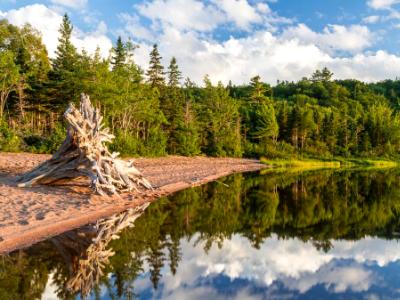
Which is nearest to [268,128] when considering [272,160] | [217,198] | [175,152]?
[272,160]

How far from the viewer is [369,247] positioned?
1045 cm

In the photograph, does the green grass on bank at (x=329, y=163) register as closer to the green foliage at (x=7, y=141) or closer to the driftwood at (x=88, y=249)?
the green foliage at (x=7, y=141)

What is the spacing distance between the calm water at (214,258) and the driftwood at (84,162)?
6.59 ft

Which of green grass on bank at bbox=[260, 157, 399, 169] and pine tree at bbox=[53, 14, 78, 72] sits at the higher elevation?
pine tree at bbox=[53, 14, 78, 72]

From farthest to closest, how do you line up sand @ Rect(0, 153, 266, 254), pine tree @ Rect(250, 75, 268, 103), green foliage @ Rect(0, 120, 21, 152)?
pine tree @ Rect(250, 75, 268, 103) → green foliage @ Rect(0, 120, 21, 152) → sand @ Rect(0, 153, 266, 254)

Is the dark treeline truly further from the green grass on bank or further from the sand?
the sand

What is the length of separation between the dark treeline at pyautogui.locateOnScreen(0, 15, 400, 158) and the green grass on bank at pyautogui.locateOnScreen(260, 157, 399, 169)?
5.99 feet

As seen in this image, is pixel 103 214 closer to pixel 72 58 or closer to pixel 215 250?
pixel 215 250

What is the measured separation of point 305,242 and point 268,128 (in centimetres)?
4786

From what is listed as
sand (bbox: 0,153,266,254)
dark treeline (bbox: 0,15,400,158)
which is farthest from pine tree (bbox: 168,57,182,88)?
sand (bbox: 0,153,266,254)

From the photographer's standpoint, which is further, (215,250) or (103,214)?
(103,214)

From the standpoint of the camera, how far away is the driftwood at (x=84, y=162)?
14642 mm

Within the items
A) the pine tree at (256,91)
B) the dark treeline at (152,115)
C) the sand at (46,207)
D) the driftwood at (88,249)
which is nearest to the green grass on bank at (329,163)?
the dark treeline at (152,115)

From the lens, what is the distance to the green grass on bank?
168 feet
